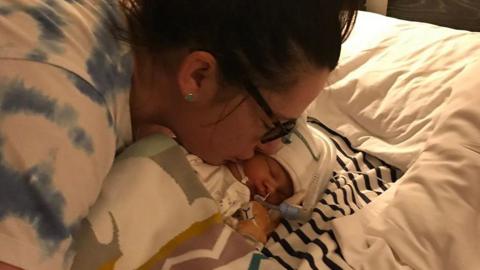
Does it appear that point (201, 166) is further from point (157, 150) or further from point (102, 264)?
point (102, 264)

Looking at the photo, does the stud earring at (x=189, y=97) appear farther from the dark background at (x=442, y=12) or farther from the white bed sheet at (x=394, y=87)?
the dark background at (x=442, y=12)

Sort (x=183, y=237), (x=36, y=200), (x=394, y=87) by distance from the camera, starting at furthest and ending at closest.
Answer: (x=394, y=87) < (x=183, y=237) < (x=36, y=200)

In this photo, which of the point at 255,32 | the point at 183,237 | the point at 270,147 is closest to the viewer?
the point at 255,32

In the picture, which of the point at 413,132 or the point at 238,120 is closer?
the point at 238,120

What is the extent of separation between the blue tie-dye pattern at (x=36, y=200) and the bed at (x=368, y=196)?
0.12 m

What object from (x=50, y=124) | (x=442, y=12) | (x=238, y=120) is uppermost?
(x=50, y=124)

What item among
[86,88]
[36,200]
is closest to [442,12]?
[86,88]

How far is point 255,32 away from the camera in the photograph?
0.82 metres

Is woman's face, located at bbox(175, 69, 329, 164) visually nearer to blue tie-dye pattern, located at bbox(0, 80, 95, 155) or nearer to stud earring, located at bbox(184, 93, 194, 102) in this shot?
stud earring, located at bbox(184, 93, 194, 102)

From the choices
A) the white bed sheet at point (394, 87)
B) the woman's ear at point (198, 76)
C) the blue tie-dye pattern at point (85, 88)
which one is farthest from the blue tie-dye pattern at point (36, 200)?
the white bed sheet at point (394, 87)

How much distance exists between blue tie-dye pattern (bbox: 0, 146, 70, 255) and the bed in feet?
0.40

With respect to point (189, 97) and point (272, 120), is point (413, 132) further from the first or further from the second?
point (189, 97)

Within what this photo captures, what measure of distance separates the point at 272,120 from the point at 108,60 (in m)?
0.27

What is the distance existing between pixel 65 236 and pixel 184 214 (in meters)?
0.27
